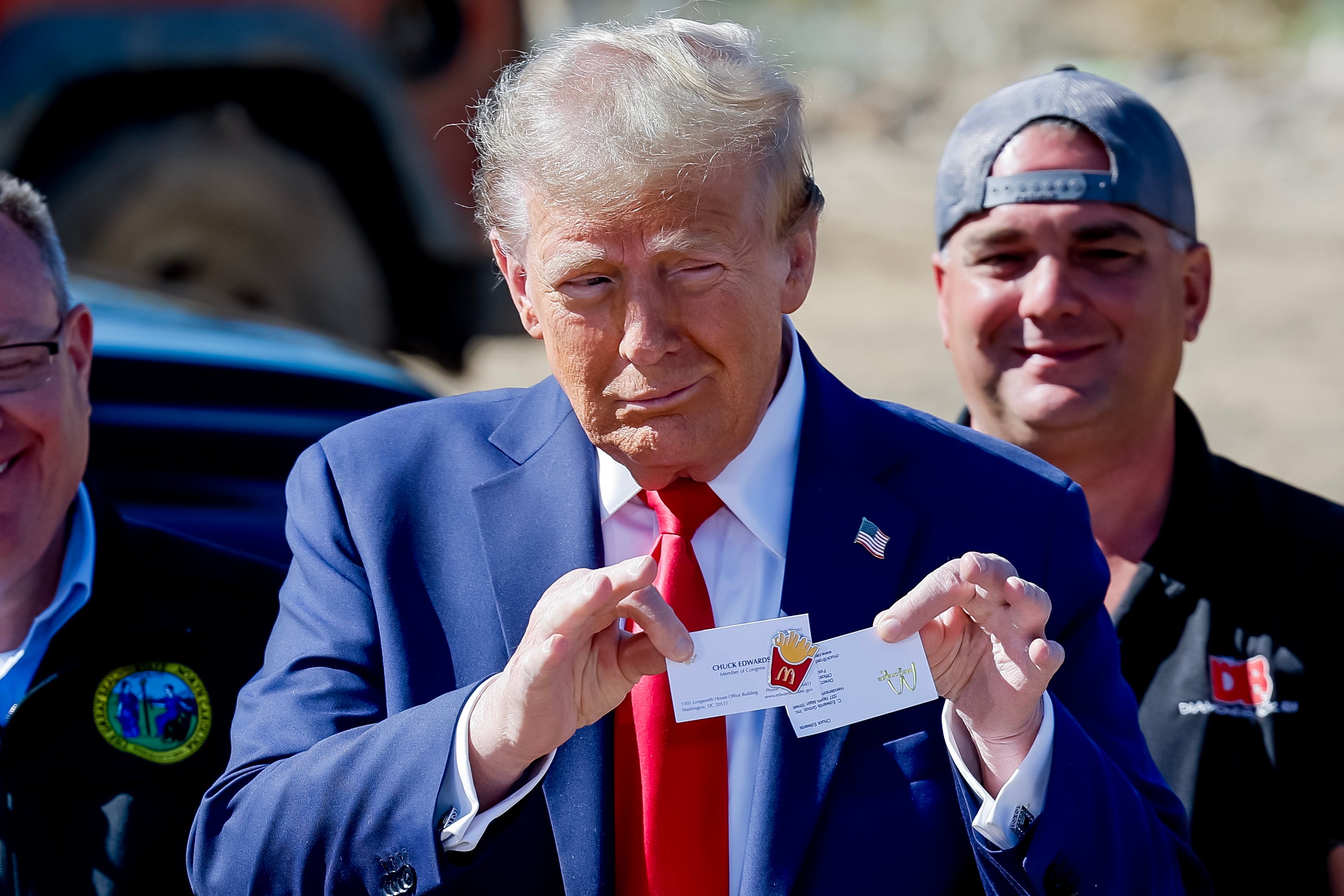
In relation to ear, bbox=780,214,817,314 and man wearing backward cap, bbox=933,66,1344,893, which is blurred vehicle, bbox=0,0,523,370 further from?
ear, bbox=780,214,817,314

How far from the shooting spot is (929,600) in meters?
1.67

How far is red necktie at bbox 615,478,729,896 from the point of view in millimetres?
1820

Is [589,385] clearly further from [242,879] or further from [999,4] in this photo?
[999,4]

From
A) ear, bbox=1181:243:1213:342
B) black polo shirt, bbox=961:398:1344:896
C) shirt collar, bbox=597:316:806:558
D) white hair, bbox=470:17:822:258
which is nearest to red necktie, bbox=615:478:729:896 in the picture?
shirt collar, bbox=597:316:806:558

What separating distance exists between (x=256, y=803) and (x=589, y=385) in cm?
68

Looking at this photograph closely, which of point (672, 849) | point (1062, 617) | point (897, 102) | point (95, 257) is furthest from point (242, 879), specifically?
point (897, 102)

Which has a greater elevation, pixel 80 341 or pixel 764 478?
pixel 80 341

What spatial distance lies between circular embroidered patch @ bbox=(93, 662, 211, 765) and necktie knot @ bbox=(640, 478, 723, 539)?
857mm

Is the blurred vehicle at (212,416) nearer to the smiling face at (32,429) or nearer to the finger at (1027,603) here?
the smiling face at (32,429)

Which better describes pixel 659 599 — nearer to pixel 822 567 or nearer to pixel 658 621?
pixel 658 621

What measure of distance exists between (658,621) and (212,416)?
2211mm

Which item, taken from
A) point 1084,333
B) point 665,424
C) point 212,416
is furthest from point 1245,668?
point 212,416

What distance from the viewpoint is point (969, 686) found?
176 cm

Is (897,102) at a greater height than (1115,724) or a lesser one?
greater
